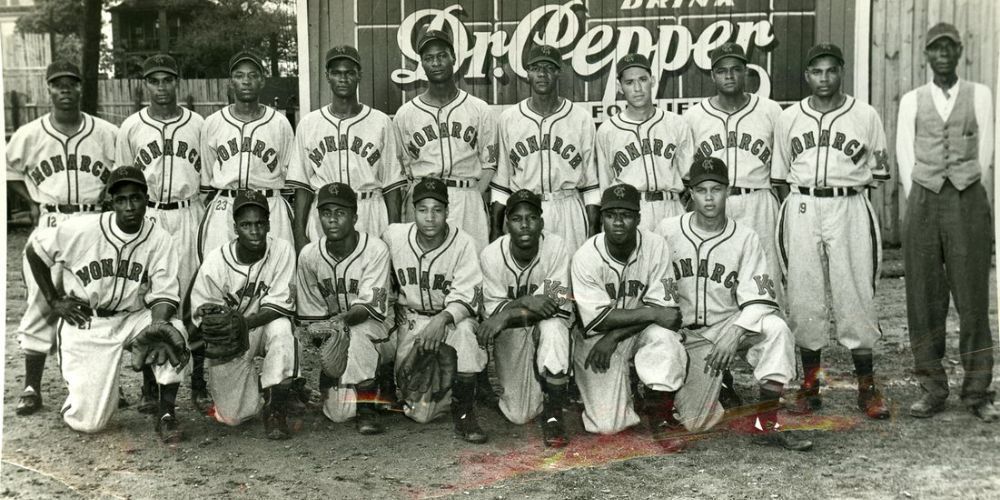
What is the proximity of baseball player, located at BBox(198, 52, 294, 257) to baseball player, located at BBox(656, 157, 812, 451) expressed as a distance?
6.22 ft

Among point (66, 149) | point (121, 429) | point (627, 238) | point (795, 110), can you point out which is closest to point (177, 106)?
point (66, 149)

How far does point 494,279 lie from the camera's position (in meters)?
3.87

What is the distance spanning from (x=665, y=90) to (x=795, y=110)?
0.73 metres

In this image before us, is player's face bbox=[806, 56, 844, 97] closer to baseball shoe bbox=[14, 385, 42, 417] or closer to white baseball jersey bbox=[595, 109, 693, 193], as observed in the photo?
white baseball jersey bbox=[595, 109, 693, 193]

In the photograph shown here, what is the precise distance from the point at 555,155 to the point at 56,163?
2.24 m

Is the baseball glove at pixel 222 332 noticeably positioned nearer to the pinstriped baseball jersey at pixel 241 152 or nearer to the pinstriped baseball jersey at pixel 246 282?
the pinstriped baseball jersey at pixel 246 282

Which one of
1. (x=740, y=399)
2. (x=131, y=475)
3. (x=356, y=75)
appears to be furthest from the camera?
(x=356, y=75)

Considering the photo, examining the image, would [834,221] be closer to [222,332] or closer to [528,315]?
[528,315]

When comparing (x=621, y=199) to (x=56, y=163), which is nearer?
(x=621, y=199)

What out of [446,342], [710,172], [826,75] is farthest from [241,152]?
[826,75]

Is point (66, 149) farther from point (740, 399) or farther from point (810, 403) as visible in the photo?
point (810, 403)

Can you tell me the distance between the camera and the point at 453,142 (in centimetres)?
443

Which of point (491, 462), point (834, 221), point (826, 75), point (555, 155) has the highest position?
point (826, 75)

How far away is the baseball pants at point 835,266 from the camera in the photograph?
3.96 metres
